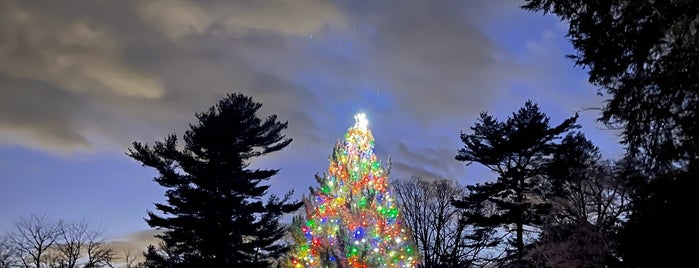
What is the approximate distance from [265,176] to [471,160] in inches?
395

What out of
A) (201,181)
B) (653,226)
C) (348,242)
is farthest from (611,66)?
(201,181)

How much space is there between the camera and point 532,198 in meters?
21.0

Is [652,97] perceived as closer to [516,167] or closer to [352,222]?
[352,222]

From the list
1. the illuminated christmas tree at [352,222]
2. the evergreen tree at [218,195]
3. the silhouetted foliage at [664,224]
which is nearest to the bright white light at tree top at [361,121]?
the illuminated christmas tree at [352,222]

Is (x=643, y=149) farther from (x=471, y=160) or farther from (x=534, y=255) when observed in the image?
(x=471, y=160)

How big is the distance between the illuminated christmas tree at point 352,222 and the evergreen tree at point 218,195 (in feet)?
18.9

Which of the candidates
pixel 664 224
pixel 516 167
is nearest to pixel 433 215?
pixel 516 167

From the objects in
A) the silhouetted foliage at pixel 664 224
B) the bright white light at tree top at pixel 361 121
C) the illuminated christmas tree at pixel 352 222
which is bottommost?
the silhouetted foliage at pixel 664 224

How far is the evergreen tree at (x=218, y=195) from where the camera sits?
19.5m

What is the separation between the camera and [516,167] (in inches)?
867

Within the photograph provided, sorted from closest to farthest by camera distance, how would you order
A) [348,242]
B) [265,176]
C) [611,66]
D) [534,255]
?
[611,66] < [348,242] < [534,255] < [265,176]

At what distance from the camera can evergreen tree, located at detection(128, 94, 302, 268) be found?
1955 cm

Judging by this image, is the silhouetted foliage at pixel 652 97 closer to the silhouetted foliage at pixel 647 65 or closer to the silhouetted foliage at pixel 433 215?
the silhouetted foliage at pixel 647 65

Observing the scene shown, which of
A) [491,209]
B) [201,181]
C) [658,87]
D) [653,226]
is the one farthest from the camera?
[491,209]
